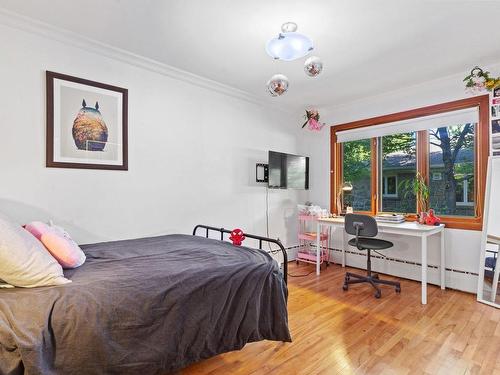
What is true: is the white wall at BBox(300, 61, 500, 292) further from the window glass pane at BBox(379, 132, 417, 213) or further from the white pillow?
the white pillow

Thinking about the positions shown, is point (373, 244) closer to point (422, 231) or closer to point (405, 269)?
point (422, 231)

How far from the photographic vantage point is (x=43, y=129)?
7.34 feet

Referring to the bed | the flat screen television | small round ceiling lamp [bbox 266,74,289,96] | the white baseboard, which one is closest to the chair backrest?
the white baseboard

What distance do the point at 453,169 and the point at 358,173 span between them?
3.82 feet

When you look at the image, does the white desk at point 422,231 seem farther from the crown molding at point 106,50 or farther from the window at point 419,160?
the crown molding at point 106,50

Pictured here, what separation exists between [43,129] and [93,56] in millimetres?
789

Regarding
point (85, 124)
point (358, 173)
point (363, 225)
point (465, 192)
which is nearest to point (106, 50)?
point (85, 124)

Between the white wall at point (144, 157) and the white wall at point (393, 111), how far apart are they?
2.20 feet

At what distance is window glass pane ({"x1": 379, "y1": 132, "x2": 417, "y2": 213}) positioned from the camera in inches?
143

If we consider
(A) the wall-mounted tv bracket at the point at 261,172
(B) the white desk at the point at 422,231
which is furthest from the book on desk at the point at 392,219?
(A) the wall-mounted tv bracket at the point at 261,172

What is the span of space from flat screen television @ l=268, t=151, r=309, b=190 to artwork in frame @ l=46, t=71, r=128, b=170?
1907 millimetres

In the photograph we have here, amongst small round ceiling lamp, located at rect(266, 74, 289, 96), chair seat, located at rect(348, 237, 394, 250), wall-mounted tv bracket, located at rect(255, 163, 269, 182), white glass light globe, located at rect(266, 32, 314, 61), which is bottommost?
chair seat, located at rect(348, 237, 394, 250)

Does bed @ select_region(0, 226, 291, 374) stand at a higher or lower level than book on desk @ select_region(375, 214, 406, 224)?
lower

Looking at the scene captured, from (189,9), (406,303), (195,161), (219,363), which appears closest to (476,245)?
(406,303)
